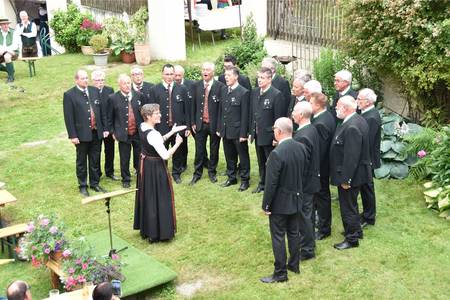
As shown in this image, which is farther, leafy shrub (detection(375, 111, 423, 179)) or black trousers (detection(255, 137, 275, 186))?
leafy shrub (detection(375, 111, 423, 179))

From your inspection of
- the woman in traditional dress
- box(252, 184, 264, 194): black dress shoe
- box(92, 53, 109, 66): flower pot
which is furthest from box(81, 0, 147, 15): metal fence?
the woman in traditional dress

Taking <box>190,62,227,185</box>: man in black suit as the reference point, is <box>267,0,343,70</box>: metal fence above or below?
above

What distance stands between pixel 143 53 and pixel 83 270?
11.4 metres

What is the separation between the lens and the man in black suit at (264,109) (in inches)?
371

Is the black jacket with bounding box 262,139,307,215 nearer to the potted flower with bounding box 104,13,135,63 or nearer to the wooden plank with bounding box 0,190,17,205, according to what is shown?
the wooden plank with bounding box 0,190,17,205

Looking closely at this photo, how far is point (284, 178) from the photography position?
22.9 feet

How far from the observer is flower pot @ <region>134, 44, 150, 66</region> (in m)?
17.4

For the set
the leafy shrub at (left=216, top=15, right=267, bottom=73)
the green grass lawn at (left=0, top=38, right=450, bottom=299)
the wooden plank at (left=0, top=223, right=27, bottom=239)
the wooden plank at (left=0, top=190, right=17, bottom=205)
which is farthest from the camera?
the leafy shrub at (left=216, top=15, right=267, bottom=73)

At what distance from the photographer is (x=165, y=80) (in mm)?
10305

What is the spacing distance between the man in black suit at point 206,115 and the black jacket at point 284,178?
10.6 ft

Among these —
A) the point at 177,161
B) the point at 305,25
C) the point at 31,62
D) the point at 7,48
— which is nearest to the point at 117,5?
the point at 31,62

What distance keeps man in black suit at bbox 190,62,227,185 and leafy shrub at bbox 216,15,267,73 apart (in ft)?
15.1

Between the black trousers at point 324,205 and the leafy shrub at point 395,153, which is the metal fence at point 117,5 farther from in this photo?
the black trousers at point 324,205

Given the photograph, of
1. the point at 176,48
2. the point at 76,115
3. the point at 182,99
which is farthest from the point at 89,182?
the point at 176,48
